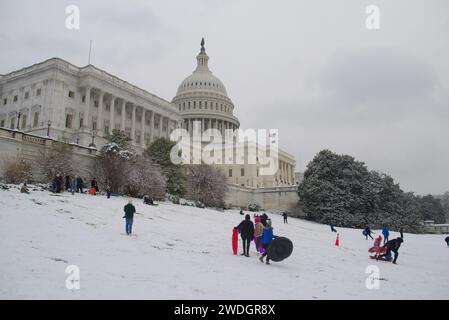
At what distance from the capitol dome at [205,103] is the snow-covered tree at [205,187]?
64333 mm

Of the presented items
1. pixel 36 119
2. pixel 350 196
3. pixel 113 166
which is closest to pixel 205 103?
pixel 36 119

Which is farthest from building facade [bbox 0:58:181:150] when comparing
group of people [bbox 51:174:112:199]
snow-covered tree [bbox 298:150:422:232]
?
snow-covered tree [bbox 298:150:422:232]

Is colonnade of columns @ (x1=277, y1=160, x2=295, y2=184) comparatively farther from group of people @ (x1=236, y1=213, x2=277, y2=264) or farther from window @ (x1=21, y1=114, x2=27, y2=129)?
group of people @ (x1=236, y1=213, x2=277, y2=264)

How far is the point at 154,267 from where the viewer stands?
34.0 feet

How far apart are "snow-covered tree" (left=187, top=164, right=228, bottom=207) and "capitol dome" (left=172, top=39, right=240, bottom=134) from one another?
211 ft

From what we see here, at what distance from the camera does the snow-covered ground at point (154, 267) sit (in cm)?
813

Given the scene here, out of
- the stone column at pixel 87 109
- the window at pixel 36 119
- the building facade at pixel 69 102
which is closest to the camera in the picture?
the building facade at pixel 69 102

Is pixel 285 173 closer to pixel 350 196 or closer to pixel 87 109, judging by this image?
pixel 350 196

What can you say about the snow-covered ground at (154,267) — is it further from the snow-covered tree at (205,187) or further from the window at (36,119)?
the window at (36,119)

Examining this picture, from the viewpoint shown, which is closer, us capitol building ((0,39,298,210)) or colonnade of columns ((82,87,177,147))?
us capitol building ((0,39,298,210))

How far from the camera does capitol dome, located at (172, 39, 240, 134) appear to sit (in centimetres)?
11025

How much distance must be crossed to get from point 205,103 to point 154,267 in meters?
104

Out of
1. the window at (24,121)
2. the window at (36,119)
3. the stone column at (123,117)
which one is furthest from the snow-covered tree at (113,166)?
the stone column at (123,117)

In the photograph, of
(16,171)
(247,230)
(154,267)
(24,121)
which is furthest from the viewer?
(24,121)
